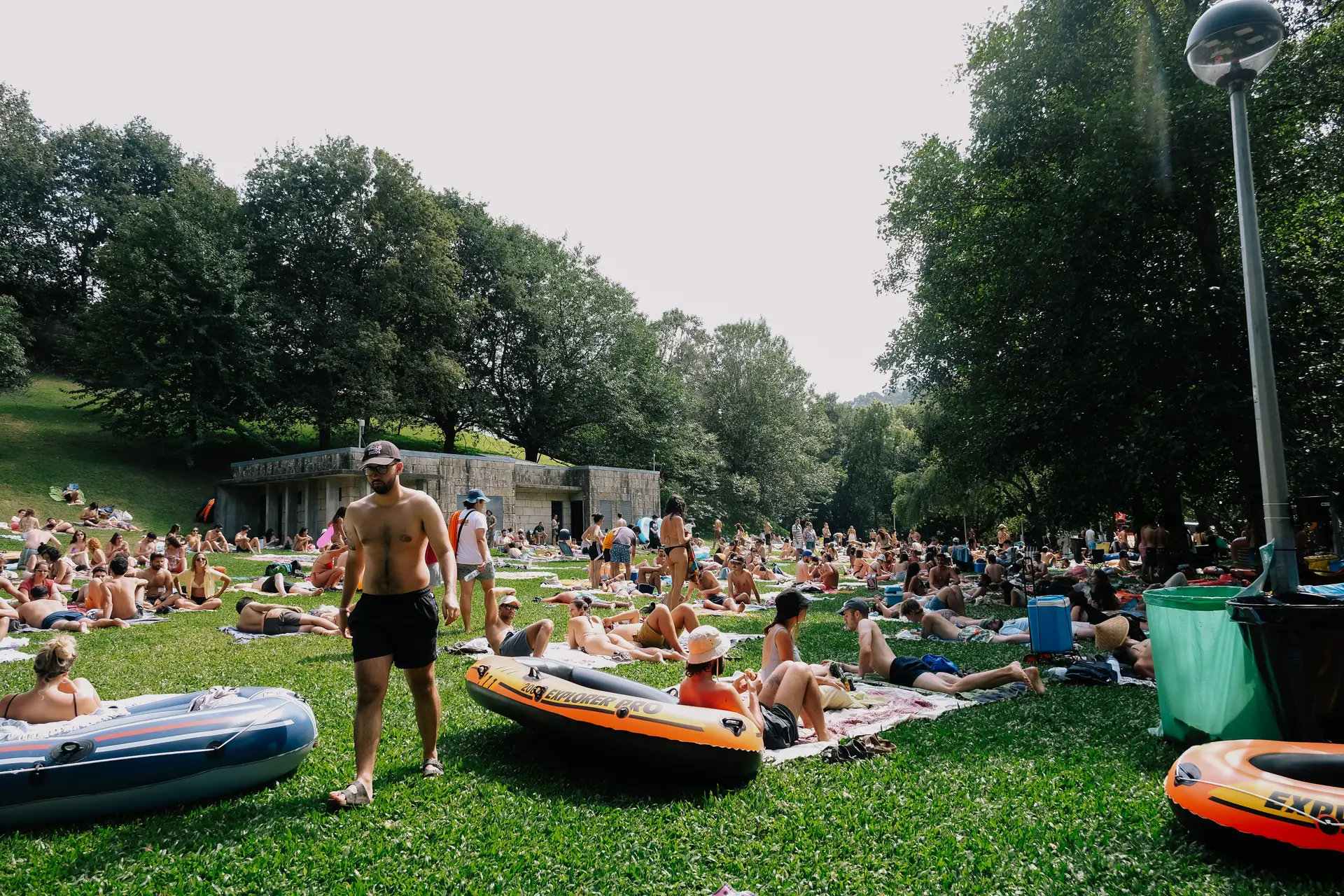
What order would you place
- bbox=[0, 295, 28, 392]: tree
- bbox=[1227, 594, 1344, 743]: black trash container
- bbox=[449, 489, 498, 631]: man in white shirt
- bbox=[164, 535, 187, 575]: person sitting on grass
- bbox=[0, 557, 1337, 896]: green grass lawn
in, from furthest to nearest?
bbox=[0, 295, 28, 392]: tree, bbox=[164, 535, 187, 575]: person sitting on grass, bbox=[449, 489, 498, 631]: man in white shirt, bbox=[1227, 594, 1344, 743]: black trash container, bbox=[0, 557, 1337, 896]: green grass lawn

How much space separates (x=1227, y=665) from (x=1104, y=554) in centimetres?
2191

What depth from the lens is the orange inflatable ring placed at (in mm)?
3018

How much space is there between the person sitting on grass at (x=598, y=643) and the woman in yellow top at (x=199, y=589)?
274 inches

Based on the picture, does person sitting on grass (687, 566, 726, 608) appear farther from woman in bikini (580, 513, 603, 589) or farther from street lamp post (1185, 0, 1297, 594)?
street lamp post (1185, 0, 1297, 594)

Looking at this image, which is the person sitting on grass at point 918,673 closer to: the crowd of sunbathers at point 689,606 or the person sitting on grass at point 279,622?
the crowd of sunbathers at point 689,606

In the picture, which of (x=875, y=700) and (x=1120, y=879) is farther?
(x=875, y=700)

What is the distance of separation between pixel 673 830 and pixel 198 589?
11.4m

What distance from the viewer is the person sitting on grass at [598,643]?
8148 millimetres

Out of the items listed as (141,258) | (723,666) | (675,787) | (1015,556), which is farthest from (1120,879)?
(141,258)

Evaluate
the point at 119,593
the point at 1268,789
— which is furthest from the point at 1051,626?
the point at 119,593

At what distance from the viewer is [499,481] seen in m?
27.5

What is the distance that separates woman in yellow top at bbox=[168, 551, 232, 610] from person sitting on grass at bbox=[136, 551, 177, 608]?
0.63 ft

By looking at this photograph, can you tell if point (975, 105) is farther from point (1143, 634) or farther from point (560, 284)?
point (560, 284)

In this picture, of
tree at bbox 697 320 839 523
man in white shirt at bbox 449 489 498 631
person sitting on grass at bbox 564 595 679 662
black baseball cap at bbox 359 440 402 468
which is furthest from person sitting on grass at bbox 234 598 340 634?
tree at bbox 697 320 839 523
